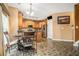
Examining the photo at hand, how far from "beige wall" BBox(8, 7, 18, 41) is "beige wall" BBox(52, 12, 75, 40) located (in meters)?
0.76

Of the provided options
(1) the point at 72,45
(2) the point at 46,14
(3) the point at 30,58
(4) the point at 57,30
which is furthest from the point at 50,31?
(3) the point at 30,58

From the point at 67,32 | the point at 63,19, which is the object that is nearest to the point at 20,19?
the point at 63,19

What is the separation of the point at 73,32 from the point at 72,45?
0.86 ft

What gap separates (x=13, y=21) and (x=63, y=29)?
1.03 meters

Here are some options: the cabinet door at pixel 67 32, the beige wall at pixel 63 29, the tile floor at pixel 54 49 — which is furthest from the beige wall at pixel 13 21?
the cabinet door at pixel 67 32

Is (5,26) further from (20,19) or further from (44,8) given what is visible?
(44,8)

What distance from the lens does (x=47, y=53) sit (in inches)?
94.7

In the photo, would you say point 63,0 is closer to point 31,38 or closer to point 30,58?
point 31,38

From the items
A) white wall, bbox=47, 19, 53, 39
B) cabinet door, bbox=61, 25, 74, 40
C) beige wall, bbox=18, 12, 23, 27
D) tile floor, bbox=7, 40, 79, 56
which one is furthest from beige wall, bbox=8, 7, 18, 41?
cabinet door, bbox=61, 25, 74, 40

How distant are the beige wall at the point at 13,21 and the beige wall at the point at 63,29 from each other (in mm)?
763

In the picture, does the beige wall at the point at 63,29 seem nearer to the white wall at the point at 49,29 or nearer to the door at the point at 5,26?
the white wall at the point at 49,29

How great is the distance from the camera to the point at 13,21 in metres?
2.44

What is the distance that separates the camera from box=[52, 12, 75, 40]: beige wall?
2438 mm

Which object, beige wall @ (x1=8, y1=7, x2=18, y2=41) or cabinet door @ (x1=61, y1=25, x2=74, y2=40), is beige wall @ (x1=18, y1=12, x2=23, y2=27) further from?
cabinet door @ (x1=61, y1=25, x2=74, y2=40)
